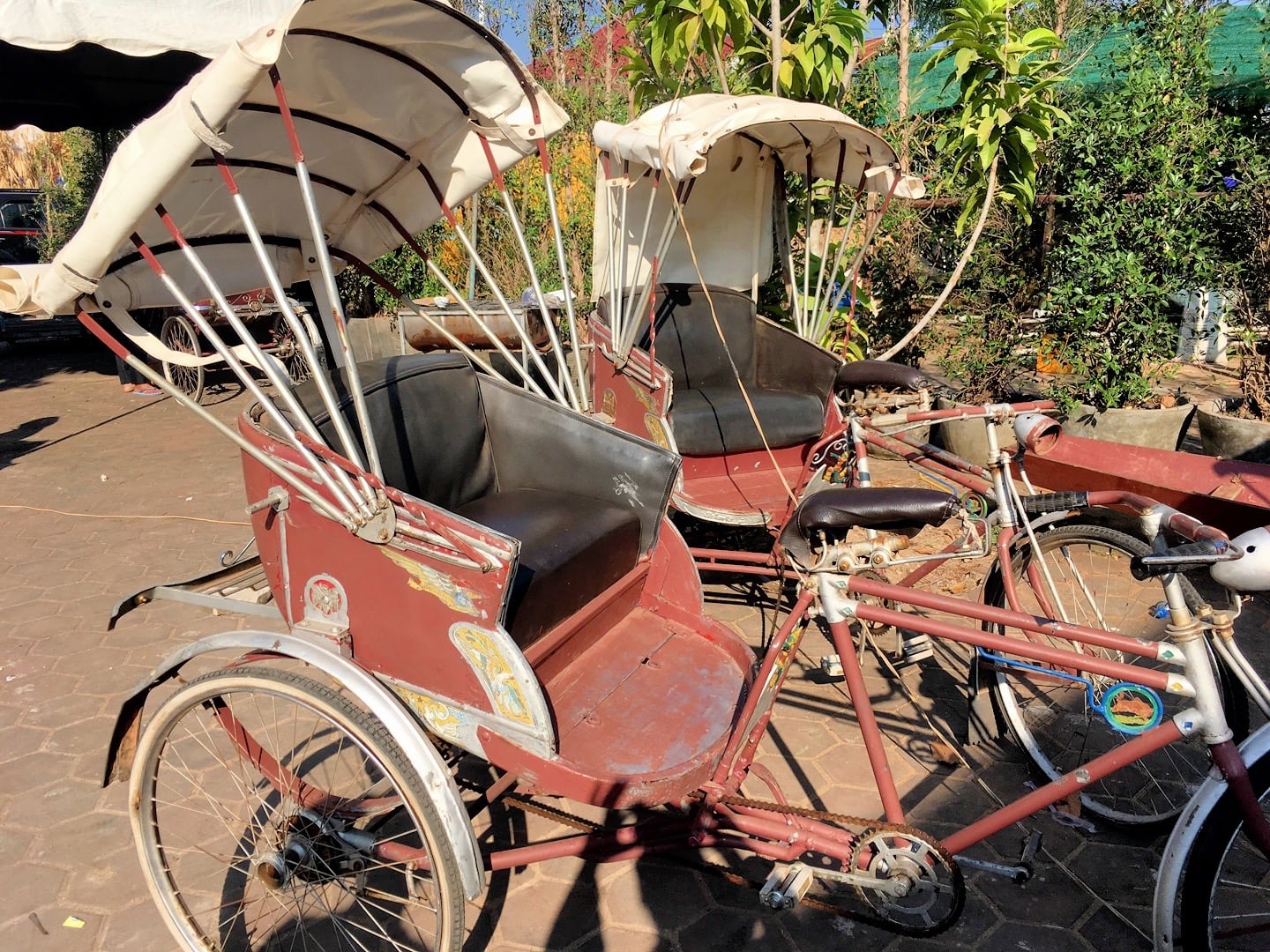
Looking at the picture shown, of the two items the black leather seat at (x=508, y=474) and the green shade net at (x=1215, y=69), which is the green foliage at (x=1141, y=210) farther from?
the black leather seat at (x=508, y=474)

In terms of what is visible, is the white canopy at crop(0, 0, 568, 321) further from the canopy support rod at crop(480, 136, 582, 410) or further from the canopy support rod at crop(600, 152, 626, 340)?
the canopy support rod at crop(600, 152, 626, 340)

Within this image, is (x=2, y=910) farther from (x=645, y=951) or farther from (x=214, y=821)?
(x=645, y=951)

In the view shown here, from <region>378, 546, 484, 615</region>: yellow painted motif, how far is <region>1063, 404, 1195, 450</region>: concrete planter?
4.92 m

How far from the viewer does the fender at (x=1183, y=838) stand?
1854mm

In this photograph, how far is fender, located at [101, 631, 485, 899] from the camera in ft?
6.49

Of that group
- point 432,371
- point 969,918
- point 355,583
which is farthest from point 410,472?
point 969,918

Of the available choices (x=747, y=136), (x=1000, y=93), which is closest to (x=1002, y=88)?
(x=1000, y=93)

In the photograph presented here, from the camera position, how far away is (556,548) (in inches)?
105

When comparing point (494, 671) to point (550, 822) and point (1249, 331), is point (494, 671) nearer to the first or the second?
point (550, 822)

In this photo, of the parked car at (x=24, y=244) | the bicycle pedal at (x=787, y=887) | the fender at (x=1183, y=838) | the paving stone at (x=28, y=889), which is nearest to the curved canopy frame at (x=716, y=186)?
the bicycle pedal at (x=787, y=887)

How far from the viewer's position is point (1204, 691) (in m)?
1.86

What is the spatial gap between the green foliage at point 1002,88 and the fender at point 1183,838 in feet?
14.0

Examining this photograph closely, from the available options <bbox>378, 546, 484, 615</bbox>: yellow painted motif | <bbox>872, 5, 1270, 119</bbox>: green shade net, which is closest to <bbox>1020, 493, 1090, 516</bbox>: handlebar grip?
<bbox>378, 546, 484, 615</bbox>: yellow painted motif

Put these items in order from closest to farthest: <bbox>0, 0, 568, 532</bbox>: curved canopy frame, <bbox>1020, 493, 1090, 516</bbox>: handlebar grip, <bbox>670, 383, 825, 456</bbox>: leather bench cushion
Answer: <bbox>0, 0, 568, 532</bbox>: curved canopy frame < <bbox>1020, 493, 1090, 516</bbox>: handlebar grip < <bbox>670, 383, 825, 456</bbox>: leather bench cushion
